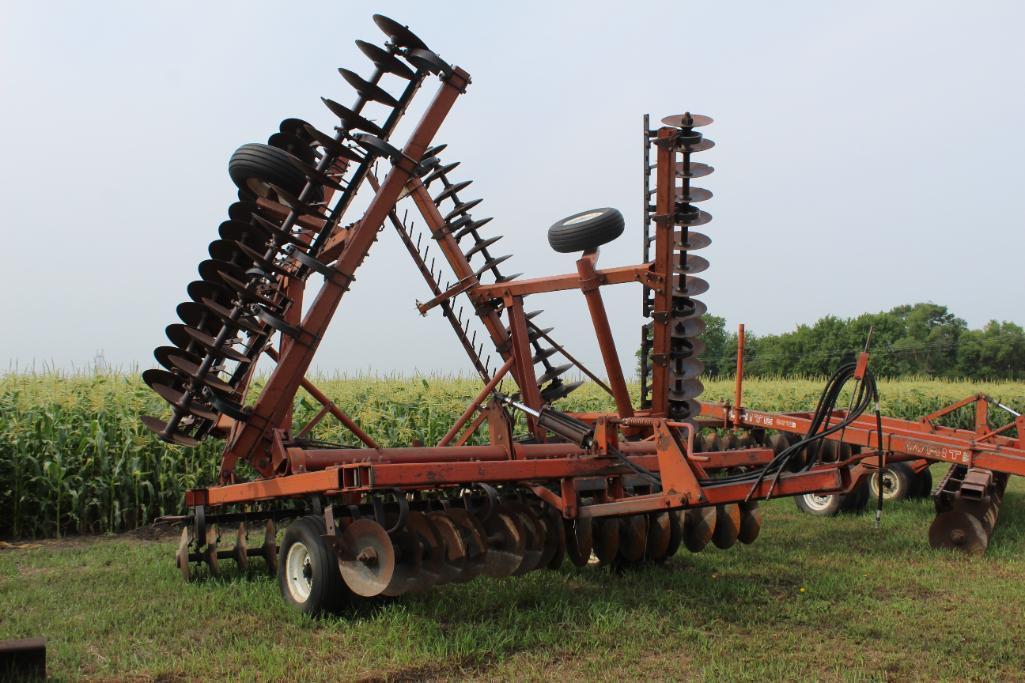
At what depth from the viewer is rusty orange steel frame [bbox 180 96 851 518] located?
17.0 ft

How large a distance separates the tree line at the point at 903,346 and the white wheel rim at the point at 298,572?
39.2m

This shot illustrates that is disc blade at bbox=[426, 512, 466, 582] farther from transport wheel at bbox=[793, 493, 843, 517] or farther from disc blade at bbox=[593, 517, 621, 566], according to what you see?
transport wheel at bbox=[793, 493, 843, 517]

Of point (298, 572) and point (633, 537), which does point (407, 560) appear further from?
point (633, 537)

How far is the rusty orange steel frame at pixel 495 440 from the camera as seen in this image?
5188mm

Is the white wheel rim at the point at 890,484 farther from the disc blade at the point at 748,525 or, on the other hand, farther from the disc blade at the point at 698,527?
the disc blade at the point at 698,527

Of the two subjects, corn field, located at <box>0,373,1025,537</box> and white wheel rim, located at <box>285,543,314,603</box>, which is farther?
corn field, located at <box>0,373,1025,537</box>

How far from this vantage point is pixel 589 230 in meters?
7.56

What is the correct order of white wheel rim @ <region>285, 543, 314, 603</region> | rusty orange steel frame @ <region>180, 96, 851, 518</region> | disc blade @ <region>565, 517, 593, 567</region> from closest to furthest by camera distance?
rusty orange steel frame @ <region>180, 96, 851, 518</region> < white wheel rim @ <region>285, 543, 314, 603</region> < disc blade @ <region>565, 517, 593, 567</region>

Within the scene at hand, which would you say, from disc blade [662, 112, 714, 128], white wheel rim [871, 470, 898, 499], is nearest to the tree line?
white wheel rim [871, 470, 898, 499]

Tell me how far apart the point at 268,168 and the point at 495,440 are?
A: 2488 millimetres

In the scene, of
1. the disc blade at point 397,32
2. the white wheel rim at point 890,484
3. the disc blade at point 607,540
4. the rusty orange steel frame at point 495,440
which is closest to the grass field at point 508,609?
the disc blade at point 607,540

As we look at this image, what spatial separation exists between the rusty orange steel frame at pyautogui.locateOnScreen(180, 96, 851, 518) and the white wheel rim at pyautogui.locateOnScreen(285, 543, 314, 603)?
1.17 ft

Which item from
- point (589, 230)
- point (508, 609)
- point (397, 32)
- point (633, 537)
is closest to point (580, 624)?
point (508, 609)

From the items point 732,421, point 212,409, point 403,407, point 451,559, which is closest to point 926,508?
point 732,421
